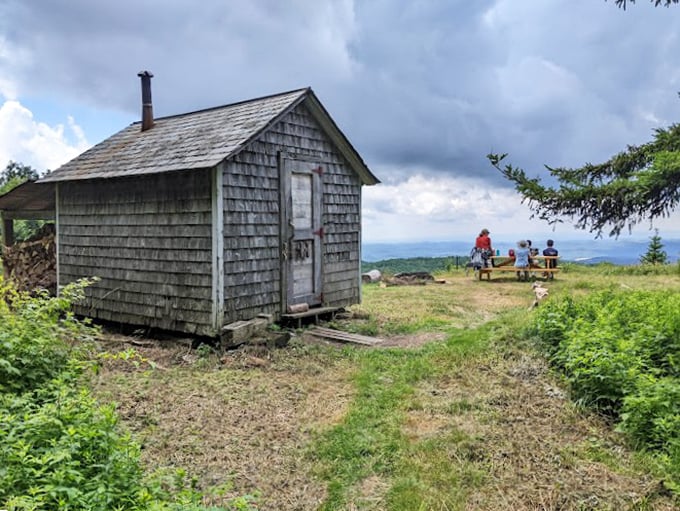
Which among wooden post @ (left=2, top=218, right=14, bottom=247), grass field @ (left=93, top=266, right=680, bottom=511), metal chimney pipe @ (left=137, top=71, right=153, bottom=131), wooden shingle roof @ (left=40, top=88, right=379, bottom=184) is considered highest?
metal chimney pipe @ (left=137, top=71, right=153, bottom=131)

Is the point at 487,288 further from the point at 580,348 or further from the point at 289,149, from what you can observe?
the point at 580,348

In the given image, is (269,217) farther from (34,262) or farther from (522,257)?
(522,257)

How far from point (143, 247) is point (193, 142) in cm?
207

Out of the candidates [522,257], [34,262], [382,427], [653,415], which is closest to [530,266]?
[522,257]

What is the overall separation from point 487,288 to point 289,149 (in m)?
8.63

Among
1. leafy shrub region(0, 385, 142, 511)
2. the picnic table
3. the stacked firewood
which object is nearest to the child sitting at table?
the picnic table

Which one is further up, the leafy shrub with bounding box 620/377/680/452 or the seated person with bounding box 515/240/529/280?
the seated person with bounding box 515/240/529/280

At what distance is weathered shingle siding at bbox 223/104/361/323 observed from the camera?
27.5 ft

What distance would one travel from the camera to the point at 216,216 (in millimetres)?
8039

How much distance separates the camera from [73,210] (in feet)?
35.2

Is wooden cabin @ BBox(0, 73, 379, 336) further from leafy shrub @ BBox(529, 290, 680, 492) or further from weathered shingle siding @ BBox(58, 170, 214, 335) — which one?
leafy shrub @ BBox(529, 290, 680, 492)

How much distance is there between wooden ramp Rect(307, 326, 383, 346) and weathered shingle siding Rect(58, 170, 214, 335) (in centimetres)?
200

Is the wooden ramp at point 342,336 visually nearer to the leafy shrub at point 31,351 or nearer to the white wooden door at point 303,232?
the white wooden door at point 303,232

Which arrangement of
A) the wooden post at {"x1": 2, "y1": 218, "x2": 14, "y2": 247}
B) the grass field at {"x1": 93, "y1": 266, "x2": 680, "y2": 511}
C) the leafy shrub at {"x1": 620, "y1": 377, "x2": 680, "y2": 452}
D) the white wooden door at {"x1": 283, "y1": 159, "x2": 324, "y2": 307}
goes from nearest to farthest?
the grass field at {"x1": 93, "y1": 266, "x2": 680, "y2": 511} < the leafy shrub at {"x1": 620, "y1": 377, "x2": 680, "y2": 452} < the white wooden door at {"x1": 283, "y1": 159, "x2": 324, "y2": 307} < the wooden post at {"x1": 2, "y1": 218, "x2": 14, "y2": 247}
